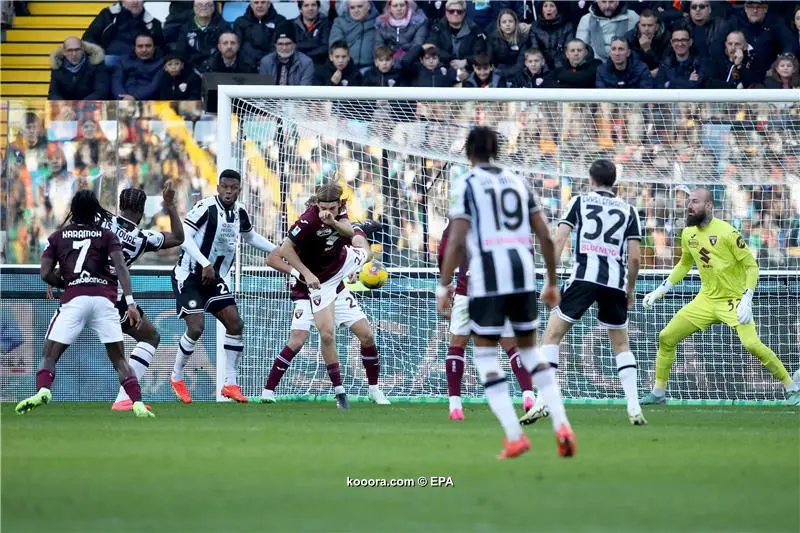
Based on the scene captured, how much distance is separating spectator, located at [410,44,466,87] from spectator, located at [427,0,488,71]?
16.0 inches

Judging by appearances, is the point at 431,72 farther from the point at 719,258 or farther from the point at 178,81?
the point at 719,258

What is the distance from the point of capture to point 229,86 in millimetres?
14320

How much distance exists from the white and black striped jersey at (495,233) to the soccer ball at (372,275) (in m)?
6.34

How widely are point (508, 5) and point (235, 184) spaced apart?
6388 millimetres

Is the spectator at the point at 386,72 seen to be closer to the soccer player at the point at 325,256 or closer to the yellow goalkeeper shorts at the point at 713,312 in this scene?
the soccer player at the point at 325,256

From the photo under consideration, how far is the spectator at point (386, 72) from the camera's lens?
17.0 m

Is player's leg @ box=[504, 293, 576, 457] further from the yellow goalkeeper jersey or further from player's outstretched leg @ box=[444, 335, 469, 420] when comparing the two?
the yellow goalkeeper jersey

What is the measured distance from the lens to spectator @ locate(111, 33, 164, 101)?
700 inches

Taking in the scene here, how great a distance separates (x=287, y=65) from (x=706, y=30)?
5.62 meters

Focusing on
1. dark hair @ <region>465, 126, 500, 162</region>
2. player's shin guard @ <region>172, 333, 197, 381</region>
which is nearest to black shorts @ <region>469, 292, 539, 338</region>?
dark hair @ <region>465, 126, 500, 162</region>

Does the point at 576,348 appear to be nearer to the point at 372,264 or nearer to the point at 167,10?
the point at 372,264

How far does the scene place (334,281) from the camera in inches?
516

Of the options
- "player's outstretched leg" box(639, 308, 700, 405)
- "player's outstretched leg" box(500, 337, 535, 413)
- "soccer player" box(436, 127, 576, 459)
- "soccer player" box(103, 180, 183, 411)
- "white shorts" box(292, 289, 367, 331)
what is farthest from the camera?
"player's outstretched leg" box(639, 308, 700, 405)

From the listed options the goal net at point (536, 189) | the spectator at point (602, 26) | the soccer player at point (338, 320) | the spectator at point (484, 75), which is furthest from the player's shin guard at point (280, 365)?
the spectator at point (602, 26)
